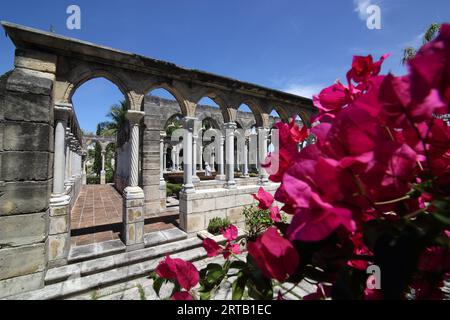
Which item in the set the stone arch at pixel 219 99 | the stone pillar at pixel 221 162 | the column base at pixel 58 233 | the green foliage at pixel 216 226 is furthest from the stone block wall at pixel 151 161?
the column base at pixel 58 233

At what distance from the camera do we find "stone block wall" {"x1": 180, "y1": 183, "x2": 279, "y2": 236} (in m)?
5.19

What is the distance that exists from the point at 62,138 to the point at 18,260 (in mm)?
2145

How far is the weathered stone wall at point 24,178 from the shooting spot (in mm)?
3174

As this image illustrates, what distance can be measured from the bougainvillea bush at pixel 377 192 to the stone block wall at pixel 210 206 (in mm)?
4772

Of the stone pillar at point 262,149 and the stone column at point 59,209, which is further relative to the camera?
the stone pillar at point 262,149

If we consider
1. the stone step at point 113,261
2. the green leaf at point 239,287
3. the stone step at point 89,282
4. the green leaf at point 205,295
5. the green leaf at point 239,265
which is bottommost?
the stone step at point 89,282

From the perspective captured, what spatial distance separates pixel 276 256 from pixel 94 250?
4830 mm

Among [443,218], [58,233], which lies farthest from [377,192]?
[58,233]

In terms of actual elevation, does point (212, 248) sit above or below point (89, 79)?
below

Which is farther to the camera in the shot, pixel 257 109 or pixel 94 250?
pixel 257 109

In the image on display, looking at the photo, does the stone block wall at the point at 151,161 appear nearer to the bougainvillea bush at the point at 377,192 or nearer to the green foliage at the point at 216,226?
the green foliage at the point at 216,226

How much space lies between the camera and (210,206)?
550 cm

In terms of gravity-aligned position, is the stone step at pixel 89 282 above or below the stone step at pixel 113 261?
below

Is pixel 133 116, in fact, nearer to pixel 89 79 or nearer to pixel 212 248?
pixel 89 79
